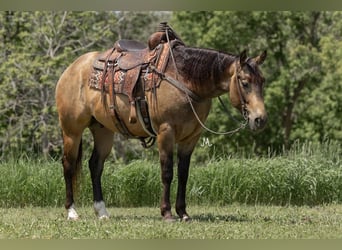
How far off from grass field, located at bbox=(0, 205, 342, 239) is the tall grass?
1.91 ft

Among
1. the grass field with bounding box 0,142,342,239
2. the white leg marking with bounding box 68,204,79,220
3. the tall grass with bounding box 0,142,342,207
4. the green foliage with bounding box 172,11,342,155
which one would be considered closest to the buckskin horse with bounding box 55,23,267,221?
the white leg marking with bounding box 68,204,79,220

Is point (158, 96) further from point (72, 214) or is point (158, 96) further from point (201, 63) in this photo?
point (72, 214)

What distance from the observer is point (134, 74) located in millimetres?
7508

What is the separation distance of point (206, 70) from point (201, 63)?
0.30 feet

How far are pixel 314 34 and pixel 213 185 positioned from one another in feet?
58.1

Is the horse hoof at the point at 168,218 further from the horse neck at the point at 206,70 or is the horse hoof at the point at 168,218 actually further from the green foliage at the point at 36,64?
the green foliage at the point at 36,64

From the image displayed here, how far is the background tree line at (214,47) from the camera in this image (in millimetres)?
19234

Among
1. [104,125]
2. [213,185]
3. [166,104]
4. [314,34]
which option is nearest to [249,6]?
[166,104]

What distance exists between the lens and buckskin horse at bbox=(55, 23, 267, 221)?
6941 millimetres

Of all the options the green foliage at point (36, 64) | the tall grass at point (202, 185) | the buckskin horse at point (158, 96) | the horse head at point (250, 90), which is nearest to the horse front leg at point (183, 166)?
the buckskin horse at point (158, 96)

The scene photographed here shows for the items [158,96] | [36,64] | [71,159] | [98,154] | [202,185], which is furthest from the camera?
[36,64]

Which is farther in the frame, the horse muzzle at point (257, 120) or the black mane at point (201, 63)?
the black mane at point (201, 63)

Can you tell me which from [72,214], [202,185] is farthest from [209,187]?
[72,214]

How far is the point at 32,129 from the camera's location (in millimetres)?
19641
